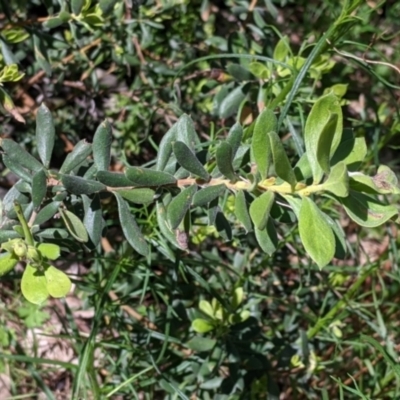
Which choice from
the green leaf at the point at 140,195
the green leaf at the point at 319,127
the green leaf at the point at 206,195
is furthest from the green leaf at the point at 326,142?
the green leaf at the point at 140,195

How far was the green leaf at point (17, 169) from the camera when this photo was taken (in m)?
1.18

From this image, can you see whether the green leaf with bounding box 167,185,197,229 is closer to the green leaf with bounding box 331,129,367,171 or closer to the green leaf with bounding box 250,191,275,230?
the green leaf with bounding box 250,191,275,230

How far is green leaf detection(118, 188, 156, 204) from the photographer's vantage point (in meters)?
1.18

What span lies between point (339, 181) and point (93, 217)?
1.65ft

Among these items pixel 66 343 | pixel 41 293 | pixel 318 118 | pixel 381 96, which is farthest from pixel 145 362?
pixel 381 96

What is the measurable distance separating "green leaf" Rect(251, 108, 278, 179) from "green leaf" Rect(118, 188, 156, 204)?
0.22m

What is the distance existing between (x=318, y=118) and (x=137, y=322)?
1.03 meters

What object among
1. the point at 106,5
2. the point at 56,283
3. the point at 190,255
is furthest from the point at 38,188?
the point at 190,255

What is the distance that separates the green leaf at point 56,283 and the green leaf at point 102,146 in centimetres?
22

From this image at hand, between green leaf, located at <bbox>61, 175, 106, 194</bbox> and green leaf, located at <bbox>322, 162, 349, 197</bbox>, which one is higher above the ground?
green leaf, located at <bbox>322, 162, 349, 197</bbox>

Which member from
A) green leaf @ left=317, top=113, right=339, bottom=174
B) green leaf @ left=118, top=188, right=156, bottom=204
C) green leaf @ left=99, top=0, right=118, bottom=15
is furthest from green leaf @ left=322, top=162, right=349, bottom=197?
green leaf @ left=99, top=0, right=118, bottom=15

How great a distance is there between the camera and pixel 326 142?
971mm

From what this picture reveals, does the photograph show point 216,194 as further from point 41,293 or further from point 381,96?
point 381,96

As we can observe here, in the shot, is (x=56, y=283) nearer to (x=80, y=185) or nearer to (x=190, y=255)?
(x=80, y=185)
